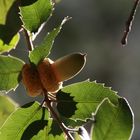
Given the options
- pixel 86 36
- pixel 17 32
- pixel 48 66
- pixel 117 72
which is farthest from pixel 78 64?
pixel 117 72

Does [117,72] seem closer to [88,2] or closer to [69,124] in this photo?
[88,2]

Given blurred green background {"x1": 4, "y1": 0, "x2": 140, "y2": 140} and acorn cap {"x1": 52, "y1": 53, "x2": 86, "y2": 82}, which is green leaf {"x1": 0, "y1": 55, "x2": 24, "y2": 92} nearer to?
acorn cap {"x1": 52, "y1": 53, "x2": 86, "y2": 82}

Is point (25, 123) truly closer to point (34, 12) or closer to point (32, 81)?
point (32, 81)

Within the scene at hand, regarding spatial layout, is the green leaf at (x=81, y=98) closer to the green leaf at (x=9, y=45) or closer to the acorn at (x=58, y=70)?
the acorn at (x=58, y=70)

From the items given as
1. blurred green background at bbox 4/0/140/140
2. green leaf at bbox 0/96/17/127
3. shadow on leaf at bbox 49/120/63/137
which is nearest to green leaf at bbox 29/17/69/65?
shadow on leaf at bbox 49/120/63/137

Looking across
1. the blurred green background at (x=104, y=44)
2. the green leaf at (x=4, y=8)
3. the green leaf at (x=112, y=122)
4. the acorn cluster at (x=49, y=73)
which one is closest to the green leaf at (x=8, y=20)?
the green leaf at (x=4, y=8)

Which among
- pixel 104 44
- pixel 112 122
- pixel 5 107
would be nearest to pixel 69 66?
pixel 112 122

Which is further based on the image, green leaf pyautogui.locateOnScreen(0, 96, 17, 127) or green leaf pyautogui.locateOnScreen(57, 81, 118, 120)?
green leaf pyautogui.locateOnScreen(0, 96, 17, 127)
